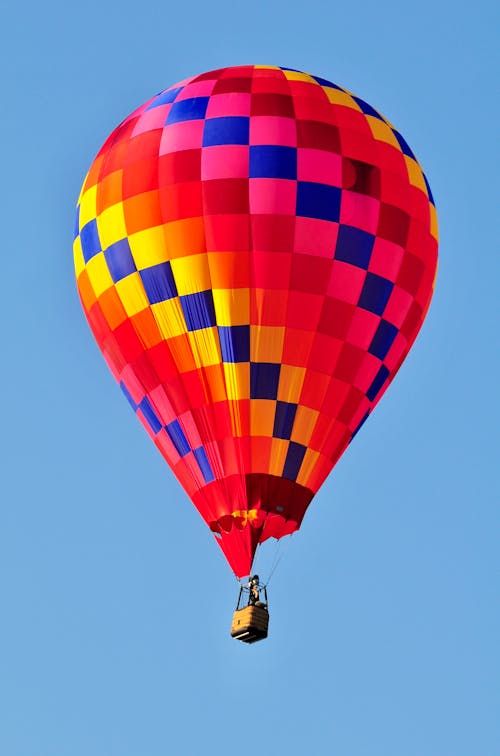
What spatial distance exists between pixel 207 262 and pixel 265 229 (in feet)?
2.58

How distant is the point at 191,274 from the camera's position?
24.3 metres

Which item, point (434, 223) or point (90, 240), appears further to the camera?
point (434, 223)

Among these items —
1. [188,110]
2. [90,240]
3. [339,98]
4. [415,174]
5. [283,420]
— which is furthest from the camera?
[415,174]

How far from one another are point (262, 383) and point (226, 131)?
3126 mm

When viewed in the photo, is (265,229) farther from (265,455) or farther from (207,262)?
(265,455)

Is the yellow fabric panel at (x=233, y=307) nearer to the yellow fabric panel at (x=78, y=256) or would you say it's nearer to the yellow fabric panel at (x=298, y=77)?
the yellow fabric panel at (x=78, y=256)

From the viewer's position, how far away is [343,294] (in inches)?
959

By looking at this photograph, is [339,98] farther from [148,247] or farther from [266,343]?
[266,343]

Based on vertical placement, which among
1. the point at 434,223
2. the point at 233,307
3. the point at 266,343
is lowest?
the point at 266,343

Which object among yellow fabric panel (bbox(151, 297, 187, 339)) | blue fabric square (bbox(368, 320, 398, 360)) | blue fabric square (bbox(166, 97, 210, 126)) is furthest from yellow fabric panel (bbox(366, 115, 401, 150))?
yellow fabric panel (bbox(151, 297, 187, 339))

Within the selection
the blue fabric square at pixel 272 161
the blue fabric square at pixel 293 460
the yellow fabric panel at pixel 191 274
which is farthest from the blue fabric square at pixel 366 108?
the blue fabric square at pixel 293 460

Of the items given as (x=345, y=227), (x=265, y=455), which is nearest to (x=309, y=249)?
(x=345, y=227)

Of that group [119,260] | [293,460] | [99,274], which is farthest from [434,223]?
[99,274]

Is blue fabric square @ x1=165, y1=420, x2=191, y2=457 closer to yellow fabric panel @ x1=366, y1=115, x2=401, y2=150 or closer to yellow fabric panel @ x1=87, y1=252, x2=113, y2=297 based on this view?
yellow fabric panel @ x1=87, y1=252, x2=113, y2=297
